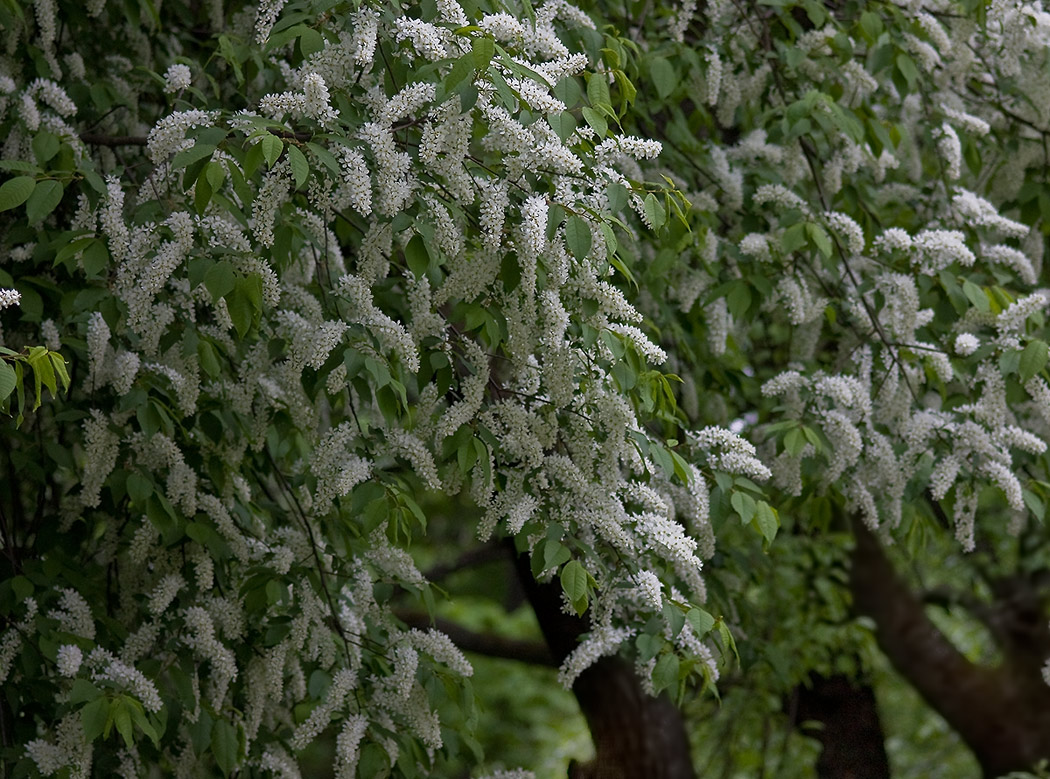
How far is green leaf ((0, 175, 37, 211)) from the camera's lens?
298 centimetres

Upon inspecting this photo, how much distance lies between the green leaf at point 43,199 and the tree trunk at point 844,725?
501 cm

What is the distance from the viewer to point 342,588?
3924 mm

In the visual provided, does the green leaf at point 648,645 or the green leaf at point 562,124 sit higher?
the green leaf at point 562,124

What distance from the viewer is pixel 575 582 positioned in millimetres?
2941

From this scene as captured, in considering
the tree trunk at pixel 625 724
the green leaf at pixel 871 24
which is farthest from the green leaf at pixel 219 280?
the tree trunk at pixel 625 724

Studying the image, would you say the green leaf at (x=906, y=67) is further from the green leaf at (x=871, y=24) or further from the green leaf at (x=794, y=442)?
the green leaf at (x=794, y=442)

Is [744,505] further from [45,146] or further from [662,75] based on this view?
[45,146]

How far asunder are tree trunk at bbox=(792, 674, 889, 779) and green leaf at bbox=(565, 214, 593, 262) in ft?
15.3

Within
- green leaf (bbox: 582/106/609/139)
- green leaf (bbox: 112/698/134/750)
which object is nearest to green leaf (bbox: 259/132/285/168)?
green leaf (bbox: 582/106/609/139)

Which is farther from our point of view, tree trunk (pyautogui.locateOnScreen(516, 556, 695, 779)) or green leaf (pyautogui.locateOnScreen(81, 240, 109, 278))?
tree trunk (pyautogui.locateOnScreen(516, 556, 695, 779))

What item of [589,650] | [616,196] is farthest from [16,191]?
[589,650]

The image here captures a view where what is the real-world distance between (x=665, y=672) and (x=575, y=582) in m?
0.41

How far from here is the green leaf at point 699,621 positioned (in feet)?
10.4

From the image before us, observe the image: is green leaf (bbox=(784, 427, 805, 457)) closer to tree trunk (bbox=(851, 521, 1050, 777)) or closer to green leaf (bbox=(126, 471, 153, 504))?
green leaf (bbox=(126, 471, 153, 504))
